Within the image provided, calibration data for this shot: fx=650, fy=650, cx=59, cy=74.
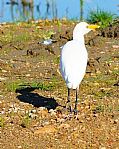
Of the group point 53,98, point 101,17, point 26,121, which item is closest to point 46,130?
point 26,121

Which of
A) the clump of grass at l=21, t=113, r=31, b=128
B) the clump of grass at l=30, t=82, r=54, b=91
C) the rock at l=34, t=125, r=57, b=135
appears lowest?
the rock at l=34, t=125, r=57, b=135

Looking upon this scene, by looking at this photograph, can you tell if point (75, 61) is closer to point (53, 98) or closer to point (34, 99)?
point (53, 98)

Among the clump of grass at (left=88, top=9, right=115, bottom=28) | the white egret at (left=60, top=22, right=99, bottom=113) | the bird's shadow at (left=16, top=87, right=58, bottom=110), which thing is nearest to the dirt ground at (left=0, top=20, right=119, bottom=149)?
the bird's shadow at (left=16, top=87, right=58, bottom=110)

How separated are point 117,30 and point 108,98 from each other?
167 inches

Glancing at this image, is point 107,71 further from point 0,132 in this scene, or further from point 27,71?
point 0,132

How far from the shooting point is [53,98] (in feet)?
24.6

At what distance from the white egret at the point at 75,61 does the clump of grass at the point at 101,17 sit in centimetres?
584

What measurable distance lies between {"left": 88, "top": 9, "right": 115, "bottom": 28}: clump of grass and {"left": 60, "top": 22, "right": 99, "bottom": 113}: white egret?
584 centimetres

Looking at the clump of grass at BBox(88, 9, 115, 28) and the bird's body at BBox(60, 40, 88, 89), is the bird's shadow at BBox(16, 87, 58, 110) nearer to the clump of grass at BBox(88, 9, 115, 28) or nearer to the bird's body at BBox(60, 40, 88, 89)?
the bird's body at BBox(60, 40, 88, 89)

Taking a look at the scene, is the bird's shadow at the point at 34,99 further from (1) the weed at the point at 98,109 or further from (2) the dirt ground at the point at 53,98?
(1) the weed at the point at 98,109

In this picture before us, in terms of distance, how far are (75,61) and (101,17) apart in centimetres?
677

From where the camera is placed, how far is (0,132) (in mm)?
6367

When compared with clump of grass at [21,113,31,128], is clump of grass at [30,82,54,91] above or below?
above

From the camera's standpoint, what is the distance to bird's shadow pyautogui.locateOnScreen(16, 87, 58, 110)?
725 centimetres
